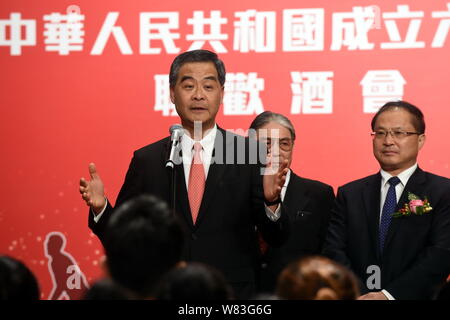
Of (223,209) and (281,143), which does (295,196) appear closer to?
(281,143)

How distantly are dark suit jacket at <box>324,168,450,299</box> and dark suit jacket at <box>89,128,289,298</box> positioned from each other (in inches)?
19.2

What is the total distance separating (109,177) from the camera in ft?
14.1

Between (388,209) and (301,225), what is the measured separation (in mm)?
462

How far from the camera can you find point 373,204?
327 centimetres

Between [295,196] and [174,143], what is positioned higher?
[174,143]

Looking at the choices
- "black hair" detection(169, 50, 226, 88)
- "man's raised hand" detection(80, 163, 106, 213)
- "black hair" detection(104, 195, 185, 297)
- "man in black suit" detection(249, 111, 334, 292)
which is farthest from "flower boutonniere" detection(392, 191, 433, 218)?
"black hair" detection(104, 195, 185, 297)

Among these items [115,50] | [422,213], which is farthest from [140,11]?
[422,213]

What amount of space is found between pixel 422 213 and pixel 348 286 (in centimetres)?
173

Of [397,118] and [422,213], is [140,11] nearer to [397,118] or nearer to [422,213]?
[397,118]

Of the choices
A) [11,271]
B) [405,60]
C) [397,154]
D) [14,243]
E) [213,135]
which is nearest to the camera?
[11,271]

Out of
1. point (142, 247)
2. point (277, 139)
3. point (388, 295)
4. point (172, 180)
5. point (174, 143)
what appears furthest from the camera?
point (277, 139)

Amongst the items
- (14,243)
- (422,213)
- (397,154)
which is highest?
(397,154)

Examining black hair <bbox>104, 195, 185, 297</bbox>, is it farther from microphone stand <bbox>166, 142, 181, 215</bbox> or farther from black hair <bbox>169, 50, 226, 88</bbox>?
black hair <bbox>169, 50, 226, 88</bbox>

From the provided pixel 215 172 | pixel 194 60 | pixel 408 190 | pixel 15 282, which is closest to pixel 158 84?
pixel 194 60
